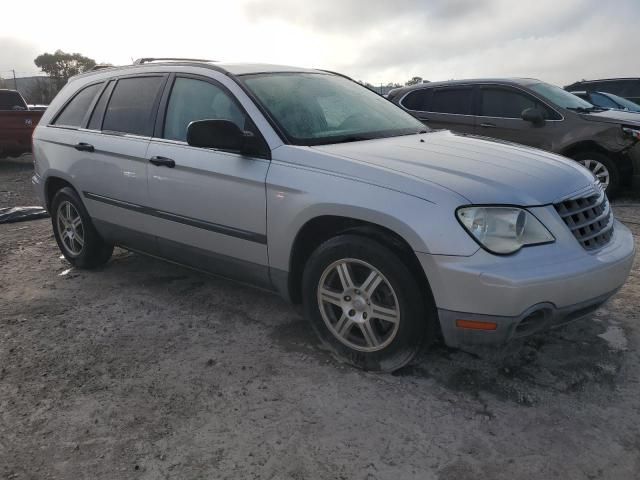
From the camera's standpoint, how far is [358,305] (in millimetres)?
3070

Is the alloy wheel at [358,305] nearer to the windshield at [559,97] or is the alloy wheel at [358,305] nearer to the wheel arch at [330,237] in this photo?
the wheel arch at [330,237]

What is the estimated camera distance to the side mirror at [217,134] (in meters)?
3.27

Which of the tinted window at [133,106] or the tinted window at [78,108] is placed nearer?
the tinted window at [133,106]

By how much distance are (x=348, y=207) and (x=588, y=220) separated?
4.11 feet

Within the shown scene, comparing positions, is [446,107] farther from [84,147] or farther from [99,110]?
[84,147]

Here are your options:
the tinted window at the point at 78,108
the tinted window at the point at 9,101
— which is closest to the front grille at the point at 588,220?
the tinted window at the point at 78,108

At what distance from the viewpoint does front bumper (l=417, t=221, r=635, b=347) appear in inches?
102

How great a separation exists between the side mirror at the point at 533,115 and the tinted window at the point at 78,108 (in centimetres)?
507

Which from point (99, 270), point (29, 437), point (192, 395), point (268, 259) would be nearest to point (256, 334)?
point (268, 259)

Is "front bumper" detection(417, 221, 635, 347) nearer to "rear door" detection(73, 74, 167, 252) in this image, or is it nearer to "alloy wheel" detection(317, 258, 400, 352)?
"alloy wheel" detection(317, 258, 400, 352)

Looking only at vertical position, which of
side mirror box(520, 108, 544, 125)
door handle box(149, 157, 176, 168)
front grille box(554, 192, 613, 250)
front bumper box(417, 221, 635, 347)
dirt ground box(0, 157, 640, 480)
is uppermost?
side mirror box(520, 108, 544, 125)

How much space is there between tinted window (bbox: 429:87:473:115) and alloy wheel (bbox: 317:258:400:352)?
5.46 m

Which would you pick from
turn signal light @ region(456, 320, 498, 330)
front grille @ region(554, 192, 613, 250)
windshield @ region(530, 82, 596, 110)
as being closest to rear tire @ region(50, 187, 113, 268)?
turn signal light @ region(456, 320, 498, 330)

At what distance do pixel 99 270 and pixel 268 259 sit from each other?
2.30 meters
